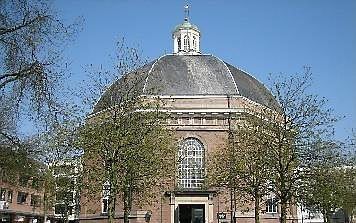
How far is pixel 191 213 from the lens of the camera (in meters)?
46.0

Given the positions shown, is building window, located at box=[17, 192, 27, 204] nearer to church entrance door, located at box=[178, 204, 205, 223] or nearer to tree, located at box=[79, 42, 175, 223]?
church entrance door, located at box=[178, 204, 205, 223]

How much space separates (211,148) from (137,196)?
1284cm

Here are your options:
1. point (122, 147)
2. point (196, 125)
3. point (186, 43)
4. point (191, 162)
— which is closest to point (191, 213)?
point (191, 162)

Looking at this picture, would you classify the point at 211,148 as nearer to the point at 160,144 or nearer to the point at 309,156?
the point at 160,144

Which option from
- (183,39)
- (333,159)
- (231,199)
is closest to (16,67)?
(333,159)

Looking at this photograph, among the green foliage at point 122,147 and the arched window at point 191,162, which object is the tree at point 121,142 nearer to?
the green foliage at point 122,147

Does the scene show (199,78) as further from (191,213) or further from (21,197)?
(21,197)

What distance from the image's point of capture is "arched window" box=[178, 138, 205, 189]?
4411 centimetres

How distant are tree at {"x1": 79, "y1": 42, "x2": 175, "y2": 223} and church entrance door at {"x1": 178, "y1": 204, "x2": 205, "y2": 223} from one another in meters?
15.1

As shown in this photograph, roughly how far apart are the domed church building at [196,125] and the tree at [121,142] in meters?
11.4

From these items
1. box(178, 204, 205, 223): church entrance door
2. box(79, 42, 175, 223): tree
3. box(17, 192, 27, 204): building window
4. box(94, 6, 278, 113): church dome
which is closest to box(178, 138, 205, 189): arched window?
box(178, 204, 205, 223): church entrance door

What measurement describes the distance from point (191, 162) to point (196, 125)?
3.28 m

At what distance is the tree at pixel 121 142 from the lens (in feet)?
86.5

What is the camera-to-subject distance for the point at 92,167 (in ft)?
92.0
